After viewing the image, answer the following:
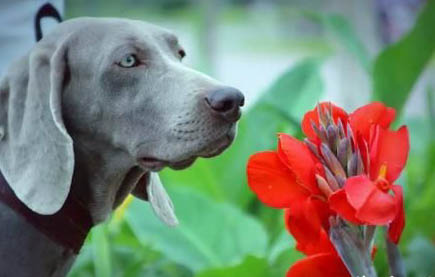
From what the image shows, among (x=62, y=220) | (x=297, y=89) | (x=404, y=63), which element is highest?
A: (x=62, y=220)

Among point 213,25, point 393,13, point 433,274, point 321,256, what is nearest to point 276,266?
point 433,274

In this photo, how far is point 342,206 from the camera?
941 mm

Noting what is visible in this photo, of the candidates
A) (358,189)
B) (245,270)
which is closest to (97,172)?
(358,189)

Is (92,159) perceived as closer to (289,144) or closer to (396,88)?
(289,144)

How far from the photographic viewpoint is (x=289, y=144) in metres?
0.99

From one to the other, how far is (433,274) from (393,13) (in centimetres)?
126

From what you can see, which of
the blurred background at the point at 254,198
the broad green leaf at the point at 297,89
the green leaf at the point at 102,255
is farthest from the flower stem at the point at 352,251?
the broad green leaf at the point at 297,89

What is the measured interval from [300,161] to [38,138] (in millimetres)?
250

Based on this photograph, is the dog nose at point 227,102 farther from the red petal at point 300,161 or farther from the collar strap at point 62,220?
the collar strap at point 62,220

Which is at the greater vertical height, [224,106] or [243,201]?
[224,106]

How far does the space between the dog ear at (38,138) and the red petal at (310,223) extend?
0.72 feet

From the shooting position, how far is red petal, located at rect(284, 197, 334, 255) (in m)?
1.00

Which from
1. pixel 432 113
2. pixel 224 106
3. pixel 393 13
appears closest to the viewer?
pixel 224 106

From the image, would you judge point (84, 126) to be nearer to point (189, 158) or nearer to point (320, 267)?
point (189, 158)
